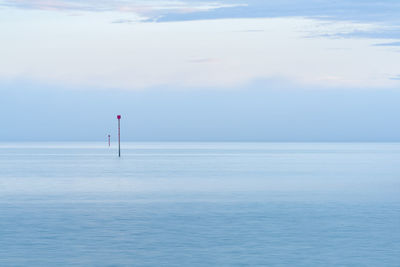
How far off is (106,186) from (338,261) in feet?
95.0

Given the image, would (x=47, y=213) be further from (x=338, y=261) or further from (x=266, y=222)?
(x=338, y=261)

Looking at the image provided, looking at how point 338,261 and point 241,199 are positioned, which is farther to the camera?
point 241,199

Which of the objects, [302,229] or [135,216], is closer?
[302,229]

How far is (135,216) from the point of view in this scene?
1107 inches

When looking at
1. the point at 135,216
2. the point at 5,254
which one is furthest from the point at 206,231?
the point at 5,254

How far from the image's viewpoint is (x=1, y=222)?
26359 mm

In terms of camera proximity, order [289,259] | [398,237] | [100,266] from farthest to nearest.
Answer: [398,237]
[289,259]
[100,266]

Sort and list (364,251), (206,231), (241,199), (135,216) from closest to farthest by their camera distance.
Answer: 1. (364,251)
2. (206,231)
3. (135,216)
4. (241,199)

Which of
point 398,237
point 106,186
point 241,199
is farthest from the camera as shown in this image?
point 106,186

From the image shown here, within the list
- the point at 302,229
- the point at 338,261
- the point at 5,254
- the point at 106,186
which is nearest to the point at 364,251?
the point at 338,261

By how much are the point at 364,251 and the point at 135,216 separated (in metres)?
11.1

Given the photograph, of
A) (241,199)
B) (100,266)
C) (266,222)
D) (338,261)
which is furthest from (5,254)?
(241,199)

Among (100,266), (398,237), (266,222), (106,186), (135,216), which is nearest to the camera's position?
(100,266)

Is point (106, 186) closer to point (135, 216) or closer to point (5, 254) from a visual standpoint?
point (135, 216)
